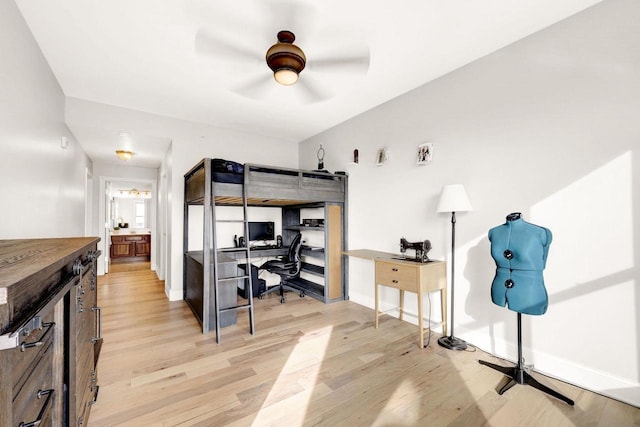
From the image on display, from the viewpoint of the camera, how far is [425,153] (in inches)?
125

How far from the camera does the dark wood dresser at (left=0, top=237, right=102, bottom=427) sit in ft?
1.87

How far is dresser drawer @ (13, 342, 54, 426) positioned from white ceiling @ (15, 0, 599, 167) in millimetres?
2245

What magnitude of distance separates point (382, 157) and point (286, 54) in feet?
6.47

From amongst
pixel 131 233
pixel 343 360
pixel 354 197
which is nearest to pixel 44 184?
pixel 343 360

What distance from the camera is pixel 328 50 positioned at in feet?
8.14

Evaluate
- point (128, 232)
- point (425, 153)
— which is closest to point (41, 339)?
point (425, 153)

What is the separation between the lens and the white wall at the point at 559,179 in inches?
76.5

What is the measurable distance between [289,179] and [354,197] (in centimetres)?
104

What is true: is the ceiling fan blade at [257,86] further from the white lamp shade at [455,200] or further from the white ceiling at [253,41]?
the white lamp shade at [455,200]

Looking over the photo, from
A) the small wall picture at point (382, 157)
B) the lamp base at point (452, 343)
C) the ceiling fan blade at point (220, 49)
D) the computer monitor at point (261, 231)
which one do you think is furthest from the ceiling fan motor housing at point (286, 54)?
the computer monitor at point (261, 231)

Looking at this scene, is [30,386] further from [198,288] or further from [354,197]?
[354,197]

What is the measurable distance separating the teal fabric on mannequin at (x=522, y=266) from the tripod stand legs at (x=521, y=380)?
0.50 meters

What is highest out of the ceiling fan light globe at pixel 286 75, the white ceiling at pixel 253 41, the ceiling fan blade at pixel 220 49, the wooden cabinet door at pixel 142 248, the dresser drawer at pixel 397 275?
the white ceiling at pixel 253 41

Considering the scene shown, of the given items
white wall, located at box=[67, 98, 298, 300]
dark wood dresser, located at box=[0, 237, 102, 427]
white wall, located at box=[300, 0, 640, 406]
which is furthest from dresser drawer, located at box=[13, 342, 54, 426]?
white wall, located at box=[67, 98, 298, 300]
